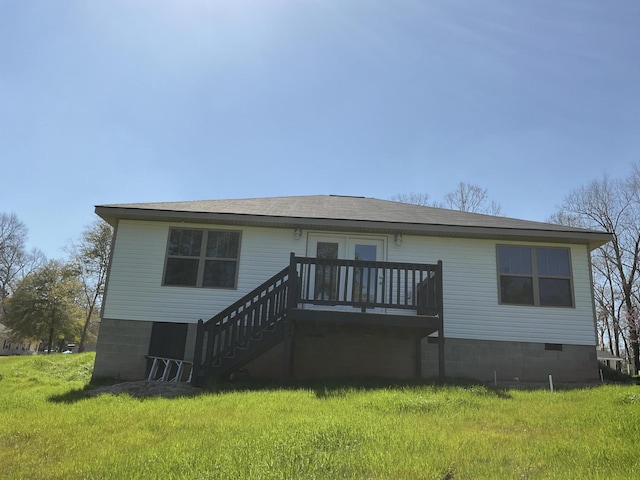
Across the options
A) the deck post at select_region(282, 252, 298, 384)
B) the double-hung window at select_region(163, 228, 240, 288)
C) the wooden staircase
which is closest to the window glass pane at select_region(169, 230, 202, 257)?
the double-hung window at select_region(163, 228, 240, 288)

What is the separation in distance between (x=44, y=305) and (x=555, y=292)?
3127 centimetres

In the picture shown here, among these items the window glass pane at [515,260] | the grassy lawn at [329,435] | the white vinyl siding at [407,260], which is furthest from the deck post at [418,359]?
the grassy lawn at [329,435]

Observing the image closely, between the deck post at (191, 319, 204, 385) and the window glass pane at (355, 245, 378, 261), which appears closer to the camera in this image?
the deck post at (191, 319, 204, 385)

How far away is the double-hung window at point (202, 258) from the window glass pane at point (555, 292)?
7183 millimetres

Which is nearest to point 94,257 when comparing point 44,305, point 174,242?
point 44,305

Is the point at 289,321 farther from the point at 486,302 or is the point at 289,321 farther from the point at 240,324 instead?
the point at 486,302

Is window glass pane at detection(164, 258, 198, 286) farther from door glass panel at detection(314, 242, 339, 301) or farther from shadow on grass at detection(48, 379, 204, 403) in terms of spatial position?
door glass panel at detection(314, 242, 339, 301)

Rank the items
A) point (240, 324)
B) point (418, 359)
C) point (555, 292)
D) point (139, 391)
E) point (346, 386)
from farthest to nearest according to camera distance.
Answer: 1. point (555, 292)
2. point (418, 359)
3. point (240, 324)
4. point (139, 391)
5. point (346, 386)

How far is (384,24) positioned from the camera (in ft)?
31.7

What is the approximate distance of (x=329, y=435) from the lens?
178 inches

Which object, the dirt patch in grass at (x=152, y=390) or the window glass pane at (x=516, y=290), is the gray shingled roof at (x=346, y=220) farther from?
the dirt patch in grass at (x=152, y=390)

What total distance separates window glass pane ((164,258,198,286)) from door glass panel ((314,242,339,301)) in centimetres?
293

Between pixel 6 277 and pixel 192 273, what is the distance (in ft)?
151

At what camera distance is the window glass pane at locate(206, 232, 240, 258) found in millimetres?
11008
